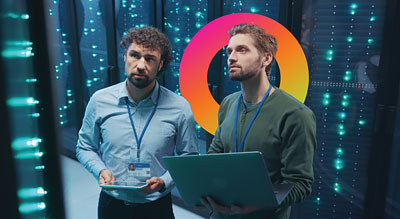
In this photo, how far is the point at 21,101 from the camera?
327 millimetres

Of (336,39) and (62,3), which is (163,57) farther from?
(62,3)

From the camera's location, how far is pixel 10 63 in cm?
Result: 31

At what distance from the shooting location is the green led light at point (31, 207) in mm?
350

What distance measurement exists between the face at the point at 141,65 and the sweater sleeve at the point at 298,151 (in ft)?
2.52

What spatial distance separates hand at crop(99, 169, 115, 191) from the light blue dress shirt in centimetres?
5

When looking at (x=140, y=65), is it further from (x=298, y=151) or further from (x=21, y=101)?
(x=21, y=101)

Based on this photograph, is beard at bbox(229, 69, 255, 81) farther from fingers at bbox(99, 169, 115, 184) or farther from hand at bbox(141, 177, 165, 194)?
fingers at bbox(99, 169, 115, 184)

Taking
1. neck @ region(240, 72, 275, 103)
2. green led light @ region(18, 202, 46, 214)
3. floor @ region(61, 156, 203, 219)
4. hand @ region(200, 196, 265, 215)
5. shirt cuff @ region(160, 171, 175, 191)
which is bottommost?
floor @ region(61, 156, 203, 219)

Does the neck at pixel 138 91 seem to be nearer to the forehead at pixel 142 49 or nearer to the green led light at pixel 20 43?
the forehead at pixel 142 49

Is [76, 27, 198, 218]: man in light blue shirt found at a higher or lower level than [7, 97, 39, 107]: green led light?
lower

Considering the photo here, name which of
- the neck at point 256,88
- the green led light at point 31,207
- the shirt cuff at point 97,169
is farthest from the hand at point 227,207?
the green led light at point 31,207

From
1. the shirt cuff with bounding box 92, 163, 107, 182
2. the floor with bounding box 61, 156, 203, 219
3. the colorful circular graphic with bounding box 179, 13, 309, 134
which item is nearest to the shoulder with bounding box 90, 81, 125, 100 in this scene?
the shirt cuff with bounding box 92, 163, 107, 182

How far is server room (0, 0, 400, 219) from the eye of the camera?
335mm

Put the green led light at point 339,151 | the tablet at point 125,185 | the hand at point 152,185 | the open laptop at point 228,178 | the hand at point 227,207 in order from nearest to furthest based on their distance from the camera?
the open laptop at point 228,178
the hand at point 227,207
the tablet at point 125,185
the hand at point 152,185
the green led light at point 339,151
